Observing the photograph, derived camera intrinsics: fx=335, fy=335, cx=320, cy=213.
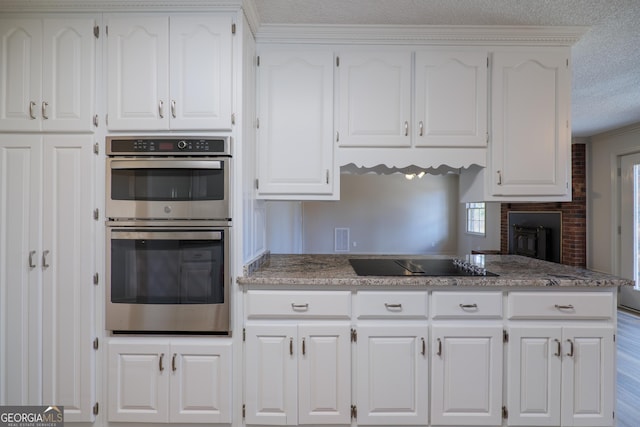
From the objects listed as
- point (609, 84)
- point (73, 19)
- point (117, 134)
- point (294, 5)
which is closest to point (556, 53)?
point (609, 84)

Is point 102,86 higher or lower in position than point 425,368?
higher

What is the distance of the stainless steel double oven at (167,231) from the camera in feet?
5.94

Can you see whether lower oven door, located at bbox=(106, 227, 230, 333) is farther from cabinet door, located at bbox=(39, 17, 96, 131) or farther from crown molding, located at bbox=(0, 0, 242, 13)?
crown molding, located at bbox=(0, 0, 242, 13)

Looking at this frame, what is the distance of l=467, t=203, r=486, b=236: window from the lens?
7.28m

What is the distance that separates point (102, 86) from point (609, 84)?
12.9 ft

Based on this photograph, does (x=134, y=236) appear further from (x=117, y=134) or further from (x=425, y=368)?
(x=425, y=368)

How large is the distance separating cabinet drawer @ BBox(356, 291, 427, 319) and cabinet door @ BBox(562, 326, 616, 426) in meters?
0.80

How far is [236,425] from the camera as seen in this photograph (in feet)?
6.04

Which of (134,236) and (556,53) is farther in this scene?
(556,53)

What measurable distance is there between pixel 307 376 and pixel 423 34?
7.09 feet

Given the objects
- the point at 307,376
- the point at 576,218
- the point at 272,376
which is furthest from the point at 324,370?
the point at 576,218

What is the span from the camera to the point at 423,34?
82.9 inches

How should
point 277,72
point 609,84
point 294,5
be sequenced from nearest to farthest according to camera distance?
point 294,5, point 277,72, point 609,84

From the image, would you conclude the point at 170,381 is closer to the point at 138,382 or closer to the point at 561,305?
the point at 138,382
